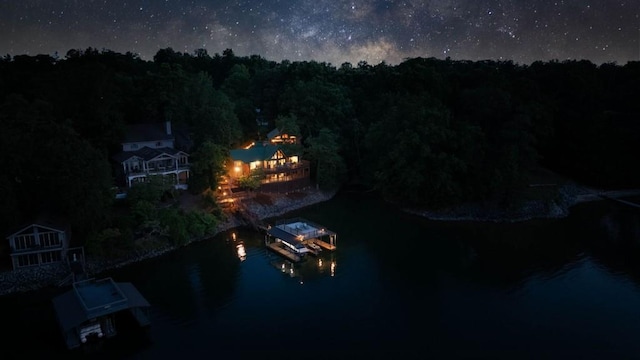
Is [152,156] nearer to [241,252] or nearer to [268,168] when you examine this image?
[268,168]

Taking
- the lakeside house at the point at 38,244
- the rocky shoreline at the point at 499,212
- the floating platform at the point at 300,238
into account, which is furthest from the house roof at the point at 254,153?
the lakeside house at the point at 38,244

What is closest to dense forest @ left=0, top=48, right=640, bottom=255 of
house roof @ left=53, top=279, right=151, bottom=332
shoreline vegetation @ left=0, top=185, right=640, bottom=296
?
shoreline vegetation @ left=0, top=185, right=640, bottom=296

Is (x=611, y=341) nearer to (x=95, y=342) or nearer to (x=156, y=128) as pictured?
(x=95, y=342)

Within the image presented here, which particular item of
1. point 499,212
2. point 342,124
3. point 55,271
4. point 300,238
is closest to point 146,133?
point 55,271

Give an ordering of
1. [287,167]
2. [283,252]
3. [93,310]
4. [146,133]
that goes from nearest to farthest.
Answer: [93,310], [283,252], [146,133], [287,167]

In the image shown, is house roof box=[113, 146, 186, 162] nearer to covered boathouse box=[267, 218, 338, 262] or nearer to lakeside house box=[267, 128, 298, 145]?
lakeside house box=[267, 128, 298, 145]

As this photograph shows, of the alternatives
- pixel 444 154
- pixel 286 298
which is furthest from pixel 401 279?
pixel 444 154
